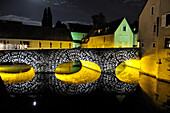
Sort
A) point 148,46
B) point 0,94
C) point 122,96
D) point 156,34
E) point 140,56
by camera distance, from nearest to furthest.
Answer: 1. point 0,94
2. point 122,96
3. point 156,34
4. point 148,46
5. point 140,56

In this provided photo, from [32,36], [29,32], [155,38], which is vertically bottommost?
[155,38]

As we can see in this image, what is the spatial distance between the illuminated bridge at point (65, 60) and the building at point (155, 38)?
2.82 metres

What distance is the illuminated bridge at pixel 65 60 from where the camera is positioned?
1923 centimetres

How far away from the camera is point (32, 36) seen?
116 ft

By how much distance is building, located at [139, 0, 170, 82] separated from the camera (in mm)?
19922

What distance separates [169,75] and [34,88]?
18.7 m

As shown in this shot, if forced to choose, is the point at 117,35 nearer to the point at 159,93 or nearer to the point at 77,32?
the point at 77,32

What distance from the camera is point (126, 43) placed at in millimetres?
36219

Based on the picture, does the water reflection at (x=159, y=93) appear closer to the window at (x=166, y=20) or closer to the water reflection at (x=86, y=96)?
the water reflection at (x=86, y=96)

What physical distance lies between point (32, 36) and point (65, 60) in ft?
50.3

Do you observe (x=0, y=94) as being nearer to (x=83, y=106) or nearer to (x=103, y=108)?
(x=83, y=106)

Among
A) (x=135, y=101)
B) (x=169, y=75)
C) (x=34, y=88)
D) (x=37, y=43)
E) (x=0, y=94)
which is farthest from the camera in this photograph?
(x=37, y=43)

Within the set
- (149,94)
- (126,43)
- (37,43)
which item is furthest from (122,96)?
(37,43)

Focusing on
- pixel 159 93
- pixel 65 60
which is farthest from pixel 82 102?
pixel 65 60
